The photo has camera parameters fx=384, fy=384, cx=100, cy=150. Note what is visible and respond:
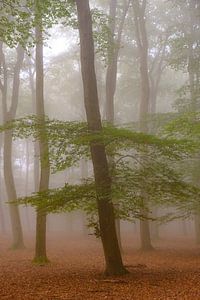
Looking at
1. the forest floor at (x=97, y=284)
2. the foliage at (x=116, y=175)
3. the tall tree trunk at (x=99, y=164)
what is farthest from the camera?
the tall tree trunk at (x=99, y=164)

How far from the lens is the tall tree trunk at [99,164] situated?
32.8ft

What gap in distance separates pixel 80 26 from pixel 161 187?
511 centimetres

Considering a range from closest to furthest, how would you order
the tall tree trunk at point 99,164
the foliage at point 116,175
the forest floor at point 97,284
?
1. the forest floor at point 97,284
2. the foliage at point 116,175
3. the tall tree trunk at point 99,164

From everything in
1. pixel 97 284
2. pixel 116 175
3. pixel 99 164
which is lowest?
pixel 97 284

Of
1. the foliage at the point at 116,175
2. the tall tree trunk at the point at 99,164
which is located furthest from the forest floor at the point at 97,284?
the foliage at the point at 116,175

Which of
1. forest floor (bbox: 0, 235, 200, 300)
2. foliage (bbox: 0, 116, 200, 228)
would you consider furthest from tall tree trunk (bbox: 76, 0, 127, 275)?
forest floor (bbox: 0, 235, 200, 300)

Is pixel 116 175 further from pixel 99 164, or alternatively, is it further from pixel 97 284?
pixel 97 284

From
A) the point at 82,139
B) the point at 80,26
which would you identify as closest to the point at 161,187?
the point at 82,139

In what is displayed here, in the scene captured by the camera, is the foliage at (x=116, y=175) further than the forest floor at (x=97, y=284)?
Yes

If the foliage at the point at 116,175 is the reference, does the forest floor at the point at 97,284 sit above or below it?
below

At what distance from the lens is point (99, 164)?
33.3 feet

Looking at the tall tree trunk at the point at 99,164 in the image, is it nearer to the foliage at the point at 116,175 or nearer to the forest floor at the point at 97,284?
the foliage at the point at 116,175

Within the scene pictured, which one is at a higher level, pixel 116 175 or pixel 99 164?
pixel 99 164

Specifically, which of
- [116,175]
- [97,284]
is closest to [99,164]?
[116,175]
